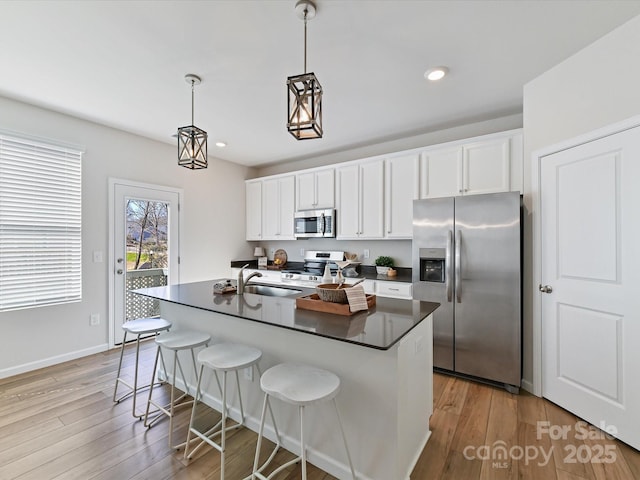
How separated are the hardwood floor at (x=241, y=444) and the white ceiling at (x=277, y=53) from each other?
273 cm

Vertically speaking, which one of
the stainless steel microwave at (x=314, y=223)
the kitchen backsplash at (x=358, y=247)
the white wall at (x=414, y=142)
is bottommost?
the kitchen backsplash at (x=358, y=247)

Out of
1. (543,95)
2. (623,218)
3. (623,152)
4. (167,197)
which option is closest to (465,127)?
(543,95)

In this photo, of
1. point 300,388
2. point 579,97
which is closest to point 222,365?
point 300,388

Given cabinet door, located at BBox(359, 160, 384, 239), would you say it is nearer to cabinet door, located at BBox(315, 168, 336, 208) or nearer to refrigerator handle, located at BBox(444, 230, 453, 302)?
cabinet door, located at BBox(315, 168, 336, 208)

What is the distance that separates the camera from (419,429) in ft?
6.01

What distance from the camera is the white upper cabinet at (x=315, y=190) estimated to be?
4270mm

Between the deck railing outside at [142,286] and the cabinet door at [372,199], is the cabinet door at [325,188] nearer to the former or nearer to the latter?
the cabinet door at [372,199]

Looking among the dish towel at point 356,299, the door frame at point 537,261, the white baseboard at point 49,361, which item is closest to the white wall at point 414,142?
the door frame at point 537,261

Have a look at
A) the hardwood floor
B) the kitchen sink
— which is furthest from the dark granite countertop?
the hardwood floor

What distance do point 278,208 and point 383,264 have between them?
201cm

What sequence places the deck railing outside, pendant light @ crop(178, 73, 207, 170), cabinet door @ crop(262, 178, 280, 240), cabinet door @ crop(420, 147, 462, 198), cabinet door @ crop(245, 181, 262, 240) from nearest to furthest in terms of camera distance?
pendant light @ crop(178, 73, 207, 170), cabinet door @ crop(420, 147, 462, 198), the deck railing outside, cabinet door @ crop(262, 178, 280, 240), cabinet door @ crop(245, 181, 262, 240)

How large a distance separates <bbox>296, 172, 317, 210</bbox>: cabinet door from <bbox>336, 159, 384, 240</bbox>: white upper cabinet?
428mm

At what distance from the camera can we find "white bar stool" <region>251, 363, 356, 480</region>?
1.34 metres

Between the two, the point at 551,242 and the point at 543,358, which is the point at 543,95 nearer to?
the point at 551,242
